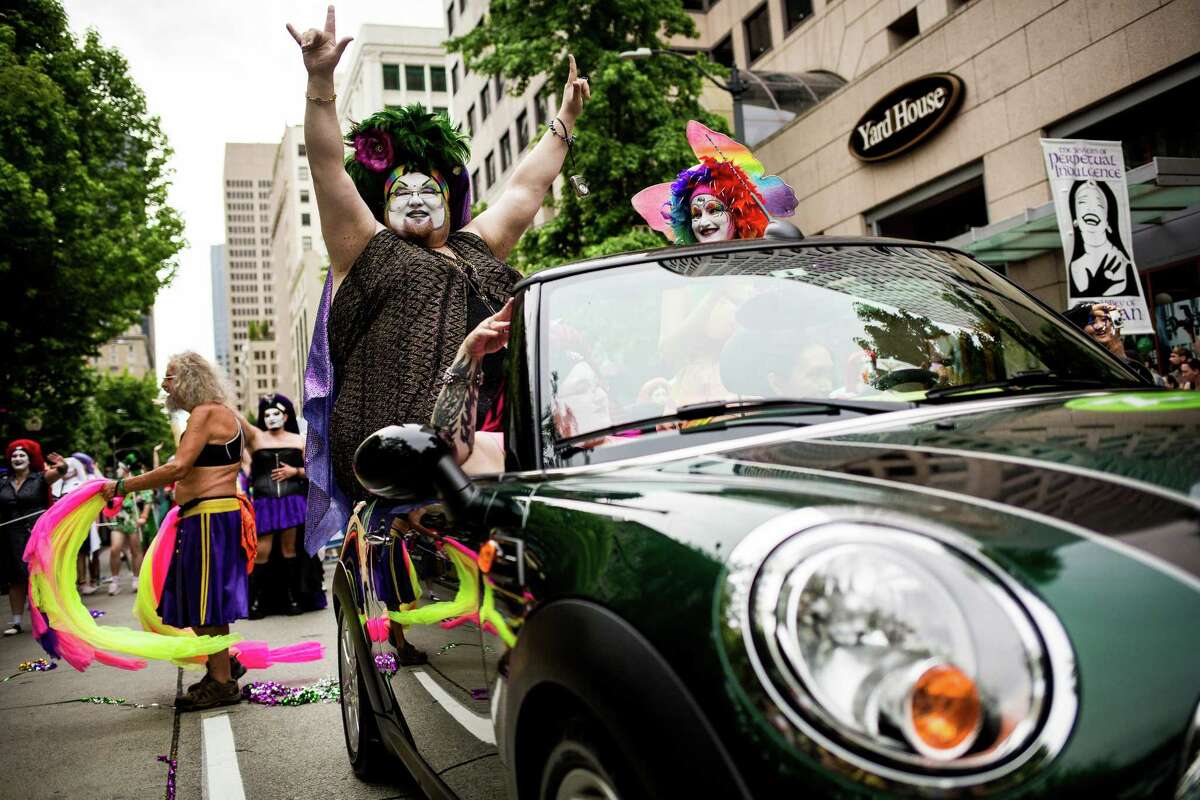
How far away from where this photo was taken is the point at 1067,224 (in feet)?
30.4

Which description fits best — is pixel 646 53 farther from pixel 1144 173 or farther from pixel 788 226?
pixel 788 226

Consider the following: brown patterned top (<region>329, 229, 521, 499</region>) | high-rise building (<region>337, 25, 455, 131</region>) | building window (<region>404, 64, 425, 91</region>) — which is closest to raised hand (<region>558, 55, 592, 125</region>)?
brown patterned top (<region>329, 229, 521, 499</region>)

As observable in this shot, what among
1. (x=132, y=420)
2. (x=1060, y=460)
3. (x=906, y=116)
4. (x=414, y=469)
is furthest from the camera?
(x=132, y=420)

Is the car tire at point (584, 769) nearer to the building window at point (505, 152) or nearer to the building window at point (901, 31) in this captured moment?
the building window at point (901, 31)

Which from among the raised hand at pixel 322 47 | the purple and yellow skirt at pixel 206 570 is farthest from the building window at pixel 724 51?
the raised hand at pixel 322 47

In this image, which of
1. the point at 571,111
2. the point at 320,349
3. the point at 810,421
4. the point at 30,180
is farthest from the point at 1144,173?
the point at 30,180

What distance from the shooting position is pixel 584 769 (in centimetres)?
158

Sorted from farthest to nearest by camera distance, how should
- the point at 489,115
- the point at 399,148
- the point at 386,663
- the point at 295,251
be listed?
the point at 295,251 < the point at 489,115 < the point at 399,148 < the point at 386,663

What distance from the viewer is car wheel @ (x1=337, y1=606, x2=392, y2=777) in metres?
3.70

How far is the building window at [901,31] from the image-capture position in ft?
64.7

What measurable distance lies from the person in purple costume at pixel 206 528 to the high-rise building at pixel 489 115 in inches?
1005

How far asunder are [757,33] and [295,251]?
86.0m

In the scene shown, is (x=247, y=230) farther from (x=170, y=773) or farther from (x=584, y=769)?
(x=584, y=769)

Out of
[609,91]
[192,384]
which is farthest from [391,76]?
[192,384]
